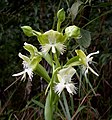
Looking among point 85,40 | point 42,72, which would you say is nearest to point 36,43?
point 85,40

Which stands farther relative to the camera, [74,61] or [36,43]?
[36,43]

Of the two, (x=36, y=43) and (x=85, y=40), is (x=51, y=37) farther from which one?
(x=36, y=43)

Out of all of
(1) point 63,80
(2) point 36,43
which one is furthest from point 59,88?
(2) point 36,43

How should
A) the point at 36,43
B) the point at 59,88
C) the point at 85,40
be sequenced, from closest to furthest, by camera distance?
1. the point at 59,88
2. the point at 85,40
3. the point at 36,43

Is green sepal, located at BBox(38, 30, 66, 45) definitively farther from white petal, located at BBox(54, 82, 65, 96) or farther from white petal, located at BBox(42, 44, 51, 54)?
white petal, located at BBox(54, 82, 65, 96)

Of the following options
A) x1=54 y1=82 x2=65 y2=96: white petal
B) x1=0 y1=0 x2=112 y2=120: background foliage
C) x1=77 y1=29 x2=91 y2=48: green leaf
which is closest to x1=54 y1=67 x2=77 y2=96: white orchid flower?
x1=54 y1=82 x2=65 y2=96: white petal

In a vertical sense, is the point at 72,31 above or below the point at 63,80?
above

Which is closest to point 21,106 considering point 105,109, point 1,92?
point 1,92

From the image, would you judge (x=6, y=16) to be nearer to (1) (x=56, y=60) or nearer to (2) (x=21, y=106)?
(2) (x=21, y=106)

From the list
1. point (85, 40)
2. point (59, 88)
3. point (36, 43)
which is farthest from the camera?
point (36, 43)
